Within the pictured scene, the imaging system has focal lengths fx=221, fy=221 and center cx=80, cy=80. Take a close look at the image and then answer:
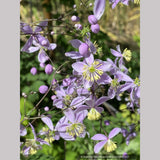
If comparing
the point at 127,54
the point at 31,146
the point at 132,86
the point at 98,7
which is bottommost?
the point at 31,146

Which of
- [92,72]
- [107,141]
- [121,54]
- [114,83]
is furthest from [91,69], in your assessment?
[107,141]

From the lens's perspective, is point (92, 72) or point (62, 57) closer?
point (92, 72)

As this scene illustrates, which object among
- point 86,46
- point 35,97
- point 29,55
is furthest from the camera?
point 29,55

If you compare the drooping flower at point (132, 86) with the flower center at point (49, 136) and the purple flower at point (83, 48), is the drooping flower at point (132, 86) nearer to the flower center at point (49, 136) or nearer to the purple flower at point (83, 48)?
the purple flower at point (83, 48)

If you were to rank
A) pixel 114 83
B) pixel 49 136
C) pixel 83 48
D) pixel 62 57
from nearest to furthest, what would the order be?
pixel 83 48
pixel 114 83
pixel 49 136
pixel 62 57

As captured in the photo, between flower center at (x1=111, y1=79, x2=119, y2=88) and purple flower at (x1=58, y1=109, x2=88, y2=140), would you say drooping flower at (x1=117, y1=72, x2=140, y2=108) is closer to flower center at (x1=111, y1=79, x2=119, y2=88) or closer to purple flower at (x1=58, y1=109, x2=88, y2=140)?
flower center at (x1=111, y1=79, x2=119, y2=88)

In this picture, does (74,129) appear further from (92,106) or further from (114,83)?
(114,83)

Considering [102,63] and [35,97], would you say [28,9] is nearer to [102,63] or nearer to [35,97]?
[35,97]

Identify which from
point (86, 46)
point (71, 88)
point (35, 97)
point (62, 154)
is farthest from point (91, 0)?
point (62, 154)
